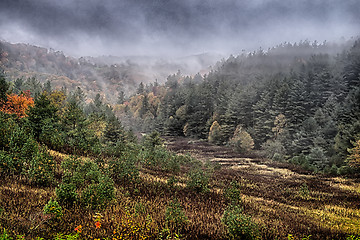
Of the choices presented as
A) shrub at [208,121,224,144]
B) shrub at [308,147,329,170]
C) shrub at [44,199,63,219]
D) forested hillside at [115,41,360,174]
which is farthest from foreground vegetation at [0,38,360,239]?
shrub at [208,121,224,144]

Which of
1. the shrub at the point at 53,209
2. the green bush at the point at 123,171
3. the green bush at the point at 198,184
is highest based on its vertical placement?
the shrub at the point at 53,209

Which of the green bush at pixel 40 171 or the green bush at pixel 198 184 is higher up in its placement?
the green bush at pixel 40 171

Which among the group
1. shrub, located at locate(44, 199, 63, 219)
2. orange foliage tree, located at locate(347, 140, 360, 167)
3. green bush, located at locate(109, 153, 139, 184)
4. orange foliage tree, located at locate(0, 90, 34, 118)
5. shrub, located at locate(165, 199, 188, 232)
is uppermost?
orange foliage tree, located at locate(0, 90, 34, 118)

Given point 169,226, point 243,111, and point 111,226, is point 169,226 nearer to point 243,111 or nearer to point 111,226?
point 111,226

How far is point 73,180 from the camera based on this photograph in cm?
870

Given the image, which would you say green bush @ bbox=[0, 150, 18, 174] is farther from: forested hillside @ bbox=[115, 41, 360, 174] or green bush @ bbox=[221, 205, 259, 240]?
forested hillside @ bbox=[115, 41, 360, 174]

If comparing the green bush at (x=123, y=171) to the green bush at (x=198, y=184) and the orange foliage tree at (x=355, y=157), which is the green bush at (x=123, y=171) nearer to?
the green bush at (x=198, y=184)

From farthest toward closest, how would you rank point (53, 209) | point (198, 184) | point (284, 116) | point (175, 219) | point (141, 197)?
point (284, 116)
point (198, 184)
point (141, 197)
point (175, 219)
point (53, 209)

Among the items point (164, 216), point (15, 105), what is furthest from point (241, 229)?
point (15, 105)

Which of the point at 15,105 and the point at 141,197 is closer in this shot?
the point at 141,197

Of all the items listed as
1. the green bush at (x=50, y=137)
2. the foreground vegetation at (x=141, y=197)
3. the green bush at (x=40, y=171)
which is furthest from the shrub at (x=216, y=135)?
the green bush at (x=40, y=171)

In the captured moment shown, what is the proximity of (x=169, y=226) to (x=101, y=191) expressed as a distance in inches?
102

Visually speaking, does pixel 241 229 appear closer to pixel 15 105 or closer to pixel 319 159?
pixel 319 159

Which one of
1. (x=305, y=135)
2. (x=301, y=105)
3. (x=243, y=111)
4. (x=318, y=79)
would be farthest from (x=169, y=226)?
(x=318, y=79)
